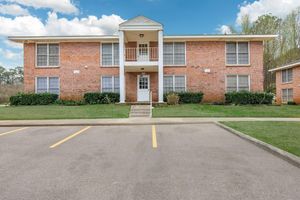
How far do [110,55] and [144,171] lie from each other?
1810 cm

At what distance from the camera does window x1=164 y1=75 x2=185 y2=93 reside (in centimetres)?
2145

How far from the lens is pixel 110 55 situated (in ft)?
70.9

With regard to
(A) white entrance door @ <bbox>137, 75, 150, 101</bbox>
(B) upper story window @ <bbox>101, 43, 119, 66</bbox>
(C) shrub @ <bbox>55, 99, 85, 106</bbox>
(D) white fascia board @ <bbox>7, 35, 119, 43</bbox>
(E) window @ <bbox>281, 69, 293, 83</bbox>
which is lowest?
(C) shrub @ <bbox>55, 99, 85, 106</bbox>

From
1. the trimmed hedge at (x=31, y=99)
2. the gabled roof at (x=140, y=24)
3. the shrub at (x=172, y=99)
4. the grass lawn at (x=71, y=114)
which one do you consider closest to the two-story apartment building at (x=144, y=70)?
the trimmed hedge at (x=31, y=99)

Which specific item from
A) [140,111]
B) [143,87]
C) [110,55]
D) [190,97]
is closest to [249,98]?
[190,97]

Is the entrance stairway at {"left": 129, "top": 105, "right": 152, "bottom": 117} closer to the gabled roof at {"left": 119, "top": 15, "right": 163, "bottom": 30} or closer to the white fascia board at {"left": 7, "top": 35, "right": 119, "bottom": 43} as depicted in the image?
the gabled roof at {"left": 119, "top": 15, "right": 163, "bottom": 30}

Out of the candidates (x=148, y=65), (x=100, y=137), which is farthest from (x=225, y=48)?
(x=100, y=137)

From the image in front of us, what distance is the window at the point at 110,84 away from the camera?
848 inches

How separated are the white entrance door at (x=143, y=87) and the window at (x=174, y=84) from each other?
160cm

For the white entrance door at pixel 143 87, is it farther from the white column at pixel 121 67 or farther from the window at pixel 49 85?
the window at pixel 49 85

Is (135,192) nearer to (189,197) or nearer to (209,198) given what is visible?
(189,197)

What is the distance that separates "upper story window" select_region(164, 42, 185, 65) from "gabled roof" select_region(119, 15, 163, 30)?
262 cm

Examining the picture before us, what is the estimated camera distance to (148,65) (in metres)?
19.6

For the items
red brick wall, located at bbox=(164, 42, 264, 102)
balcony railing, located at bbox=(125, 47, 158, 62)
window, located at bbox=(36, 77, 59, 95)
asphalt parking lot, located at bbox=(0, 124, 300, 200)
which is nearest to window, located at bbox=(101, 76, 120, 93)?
balcony railing, located at bbox=(125, 47, 158, 62)
